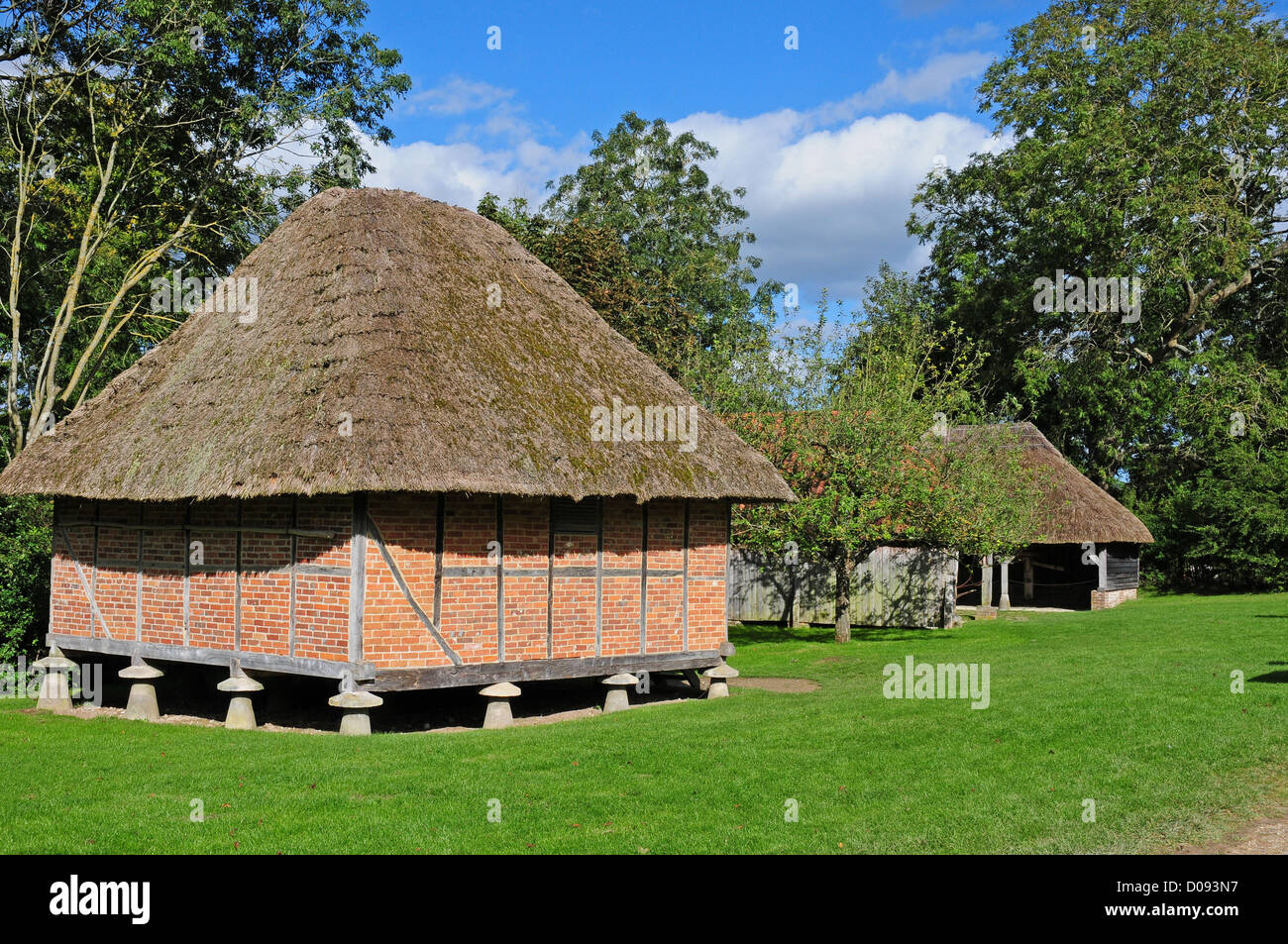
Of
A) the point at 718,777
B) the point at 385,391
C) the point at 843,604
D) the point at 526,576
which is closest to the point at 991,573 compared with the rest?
the point at 843,604

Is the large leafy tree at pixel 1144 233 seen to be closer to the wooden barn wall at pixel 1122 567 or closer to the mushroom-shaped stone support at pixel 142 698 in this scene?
the wooden barn wall at pixel 1122 567

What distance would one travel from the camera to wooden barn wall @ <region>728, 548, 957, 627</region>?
24.8 meters

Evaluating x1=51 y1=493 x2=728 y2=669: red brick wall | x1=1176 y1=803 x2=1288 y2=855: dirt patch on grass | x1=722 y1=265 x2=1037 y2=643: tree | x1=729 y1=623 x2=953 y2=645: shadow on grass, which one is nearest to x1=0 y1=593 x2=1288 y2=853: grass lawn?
x1=1176 y1=803 x2=1288 y2=855: dirt patch on grass

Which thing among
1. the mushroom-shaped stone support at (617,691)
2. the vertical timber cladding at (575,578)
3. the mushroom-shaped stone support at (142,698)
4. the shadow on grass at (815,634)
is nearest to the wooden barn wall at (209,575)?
the mushroom-shaped stone support at (142,698)

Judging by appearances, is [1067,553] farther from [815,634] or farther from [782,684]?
[782,684]

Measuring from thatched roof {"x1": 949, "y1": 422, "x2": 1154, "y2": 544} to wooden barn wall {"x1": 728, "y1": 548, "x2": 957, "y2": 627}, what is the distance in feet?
17.4

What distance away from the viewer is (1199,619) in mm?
22938

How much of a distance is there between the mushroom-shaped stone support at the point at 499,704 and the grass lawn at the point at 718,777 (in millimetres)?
747

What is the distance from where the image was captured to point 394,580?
11984 millimetres

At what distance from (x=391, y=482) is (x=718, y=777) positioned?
15.3ft

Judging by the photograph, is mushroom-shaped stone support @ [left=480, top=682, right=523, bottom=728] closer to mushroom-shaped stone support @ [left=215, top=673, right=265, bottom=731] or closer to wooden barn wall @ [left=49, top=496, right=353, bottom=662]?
wooden barn wall @ [left=49, top=496, right=353, bottom=662]

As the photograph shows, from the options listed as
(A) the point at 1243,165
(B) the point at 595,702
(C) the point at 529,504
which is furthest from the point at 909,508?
(A) the point at 1243,165

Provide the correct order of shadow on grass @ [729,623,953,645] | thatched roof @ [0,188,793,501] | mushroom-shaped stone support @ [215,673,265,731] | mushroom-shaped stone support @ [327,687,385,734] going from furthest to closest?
shadow on grass @ [729,623,953,645] < mushroom-shaped stone support @ [215,673,265,731] < thatched roof @ [0,188,793,501] < mushroom-shaped stone support @ [327,687,385,734]

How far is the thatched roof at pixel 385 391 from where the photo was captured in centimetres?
1195
